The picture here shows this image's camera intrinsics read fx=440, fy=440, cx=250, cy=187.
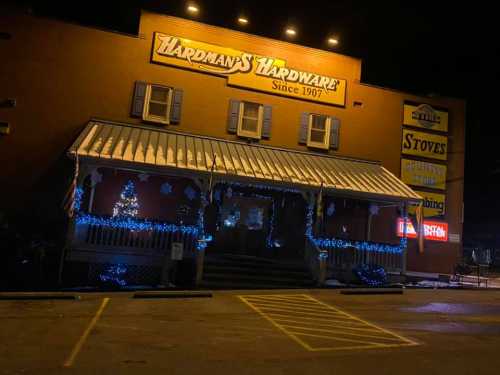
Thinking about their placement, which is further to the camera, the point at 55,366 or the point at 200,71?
the point at 200,71

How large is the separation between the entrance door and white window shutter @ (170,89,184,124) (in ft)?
11.1

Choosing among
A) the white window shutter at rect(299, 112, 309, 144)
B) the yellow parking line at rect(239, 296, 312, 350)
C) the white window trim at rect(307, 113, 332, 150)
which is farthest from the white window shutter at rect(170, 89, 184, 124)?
the yellow parking line at rect(239, 296, 312, 350)

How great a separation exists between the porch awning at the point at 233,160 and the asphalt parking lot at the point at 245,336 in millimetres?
3736

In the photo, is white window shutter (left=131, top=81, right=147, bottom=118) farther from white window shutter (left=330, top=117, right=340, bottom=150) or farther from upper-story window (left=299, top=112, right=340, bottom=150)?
white window shutter (left=330, top=117, right=340, bottom=150)

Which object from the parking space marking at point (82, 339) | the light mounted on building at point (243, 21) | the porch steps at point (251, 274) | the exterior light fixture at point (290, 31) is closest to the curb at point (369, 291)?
the porch steps at point (251, 274)

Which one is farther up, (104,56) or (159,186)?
(104,56)

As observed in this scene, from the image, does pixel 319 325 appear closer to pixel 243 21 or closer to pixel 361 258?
pixel 361 258

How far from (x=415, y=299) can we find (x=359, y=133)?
7561mm

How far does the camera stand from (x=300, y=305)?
10.4 metres

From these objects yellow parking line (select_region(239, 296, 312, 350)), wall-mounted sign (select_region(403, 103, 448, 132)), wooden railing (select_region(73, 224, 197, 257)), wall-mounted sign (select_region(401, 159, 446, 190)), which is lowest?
yellow parking line (select_region(239, 296, 312, 350))

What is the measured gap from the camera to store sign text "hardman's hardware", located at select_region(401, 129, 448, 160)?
59.6 ft

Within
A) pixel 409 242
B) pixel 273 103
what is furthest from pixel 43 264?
pixel 409 242

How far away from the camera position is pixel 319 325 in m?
8.27

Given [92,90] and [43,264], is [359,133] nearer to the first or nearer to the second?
[92,90]
